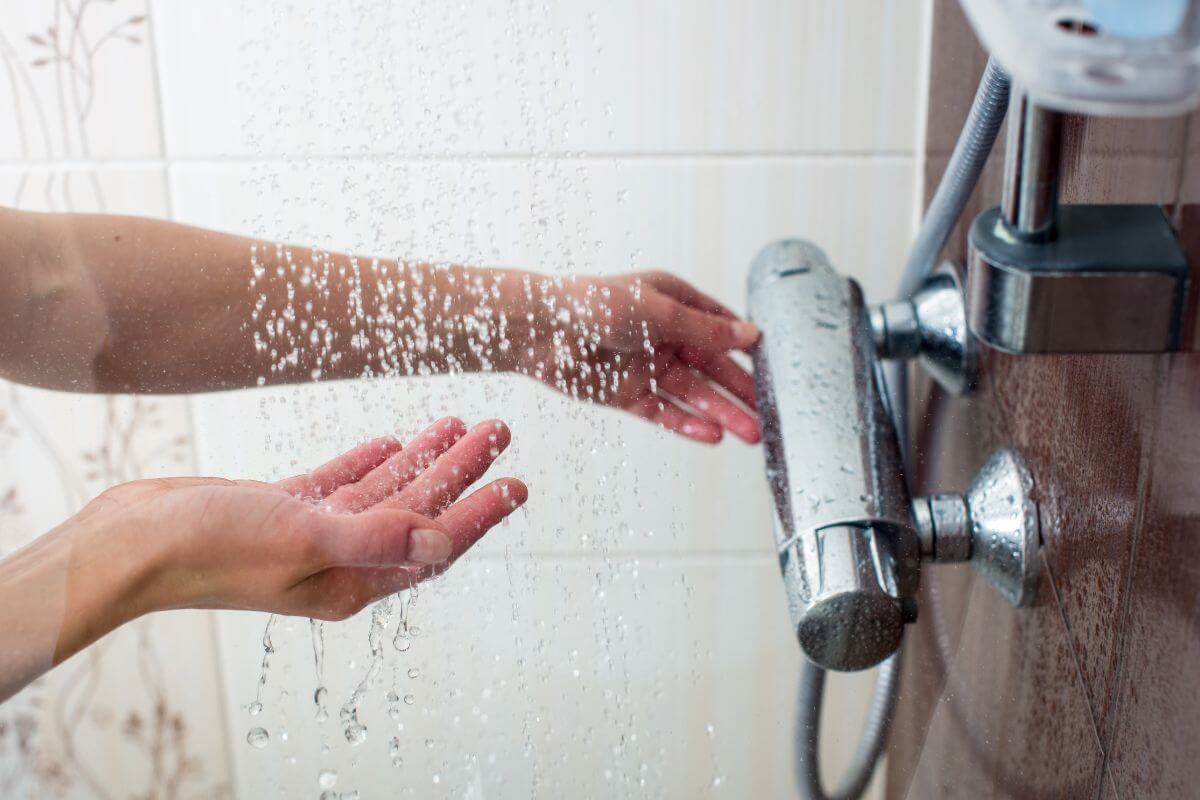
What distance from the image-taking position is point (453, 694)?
614 mm

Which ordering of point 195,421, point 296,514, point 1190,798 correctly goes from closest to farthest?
point 1190,798 → point 296,514 → point 195,421

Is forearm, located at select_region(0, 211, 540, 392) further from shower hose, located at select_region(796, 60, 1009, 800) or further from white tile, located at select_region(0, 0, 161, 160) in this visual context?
shower hose, located at select_region(796, 60, 1009, 800)

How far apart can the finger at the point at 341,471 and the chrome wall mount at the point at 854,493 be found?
0.19 meters

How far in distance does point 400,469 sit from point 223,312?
0.12 m

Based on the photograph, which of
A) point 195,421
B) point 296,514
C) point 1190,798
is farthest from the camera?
point 195,421

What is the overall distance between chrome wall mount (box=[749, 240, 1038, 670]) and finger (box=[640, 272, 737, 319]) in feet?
0.23

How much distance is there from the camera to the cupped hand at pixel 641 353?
0.60 m

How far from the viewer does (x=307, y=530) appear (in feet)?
1.50

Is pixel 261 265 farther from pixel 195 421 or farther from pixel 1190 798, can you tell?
pixel 1190 798

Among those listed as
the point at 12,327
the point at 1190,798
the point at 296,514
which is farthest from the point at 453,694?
the point at 1190,798

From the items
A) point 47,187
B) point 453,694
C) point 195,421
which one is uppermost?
point 47,187

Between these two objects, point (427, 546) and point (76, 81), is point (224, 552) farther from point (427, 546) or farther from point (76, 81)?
point (76, 81)

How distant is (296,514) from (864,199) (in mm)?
404

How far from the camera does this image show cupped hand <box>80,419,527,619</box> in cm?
45
